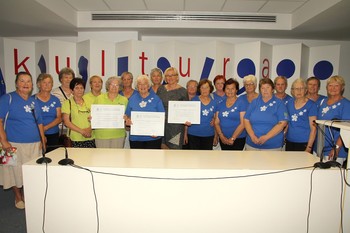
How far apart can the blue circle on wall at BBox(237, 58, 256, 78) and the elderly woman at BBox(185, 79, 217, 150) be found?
2.07m

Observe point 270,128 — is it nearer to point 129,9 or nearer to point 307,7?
point 307,7

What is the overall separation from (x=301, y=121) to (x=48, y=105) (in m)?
2.92

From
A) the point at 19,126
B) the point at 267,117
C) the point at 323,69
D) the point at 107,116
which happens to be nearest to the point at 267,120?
the point at 267,117

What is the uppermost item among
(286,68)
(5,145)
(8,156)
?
(286,68)

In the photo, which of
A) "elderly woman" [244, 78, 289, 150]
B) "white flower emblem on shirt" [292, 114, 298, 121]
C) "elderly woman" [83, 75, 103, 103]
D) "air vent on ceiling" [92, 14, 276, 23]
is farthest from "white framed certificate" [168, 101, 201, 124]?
"air vent on ceiling" [92, 14, 276, 23]

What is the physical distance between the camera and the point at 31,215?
1651mm

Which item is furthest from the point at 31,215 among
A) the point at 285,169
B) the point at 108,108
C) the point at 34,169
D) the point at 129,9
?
the point at 129,9

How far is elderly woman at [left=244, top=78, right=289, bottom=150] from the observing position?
8.35ft

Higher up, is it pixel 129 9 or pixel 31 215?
pixel 129 9

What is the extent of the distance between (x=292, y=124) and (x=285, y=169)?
1.32 m

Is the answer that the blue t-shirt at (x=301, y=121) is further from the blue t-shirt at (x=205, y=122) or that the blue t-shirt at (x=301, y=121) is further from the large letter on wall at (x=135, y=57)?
the large letter on wall at (x=135, y=57)

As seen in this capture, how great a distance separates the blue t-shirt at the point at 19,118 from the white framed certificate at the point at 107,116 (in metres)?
0.61

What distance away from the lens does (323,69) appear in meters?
5.38

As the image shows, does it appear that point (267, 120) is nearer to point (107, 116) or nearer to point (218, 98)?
point (218, 98)
